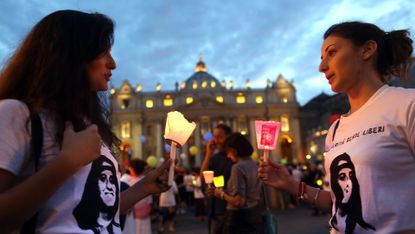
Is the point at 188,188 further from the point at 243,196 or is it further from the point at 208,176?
the point at 243,196

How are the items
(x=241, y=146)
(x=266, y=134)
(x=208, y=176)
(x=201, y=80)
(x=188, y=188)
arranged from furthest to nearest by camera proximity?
(x=201, y=80), (x=188, y=188), (x=241, y=146), (x=208, y=176), (x=266, y=134)

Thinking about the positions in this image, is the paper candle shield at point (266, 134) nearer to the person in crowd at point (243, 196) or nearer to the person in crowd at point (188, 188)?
the person in crowd at point (243, 196)

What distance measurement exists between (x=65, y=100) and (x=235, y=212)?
132 inches

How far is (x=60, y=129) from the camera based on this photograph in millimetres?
1541

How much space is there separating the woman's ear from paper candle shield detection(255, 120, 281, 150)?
0.91 m

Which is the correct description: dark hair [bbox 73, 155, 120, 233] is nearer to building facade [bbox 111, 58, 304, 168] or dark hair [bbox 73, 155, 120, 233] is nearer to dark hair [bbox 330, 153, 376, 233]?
dark hair [bbox 330, 153, 376, 233]

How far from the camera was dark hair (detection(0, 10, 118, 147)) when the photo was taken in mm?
1553

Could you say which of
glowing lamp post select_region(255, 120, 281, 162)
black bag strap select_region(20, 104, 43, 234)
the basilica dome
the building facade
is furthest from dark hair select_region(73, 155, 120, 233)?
the basilica dome

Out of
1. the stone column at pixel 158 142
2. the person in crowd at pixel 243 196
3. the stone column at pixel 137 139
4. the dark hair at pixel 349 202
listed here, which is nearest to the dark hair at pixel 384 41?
the dark hair at pixel 349 202

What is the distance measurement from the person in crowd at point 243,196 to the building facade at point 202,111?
54.8 metres

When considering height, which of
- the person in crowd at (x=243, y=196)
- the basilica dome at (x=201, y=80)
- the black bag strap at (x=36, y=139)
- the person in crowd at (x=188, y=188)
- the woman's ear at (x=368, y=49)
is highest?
the basilica dome at (x=201, y=80)

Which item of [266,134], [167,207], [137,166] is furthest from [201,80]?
[266,134]

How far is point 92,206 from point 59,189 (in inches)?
5.7

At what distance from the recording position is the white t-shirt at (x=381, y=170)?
1.73 metres
